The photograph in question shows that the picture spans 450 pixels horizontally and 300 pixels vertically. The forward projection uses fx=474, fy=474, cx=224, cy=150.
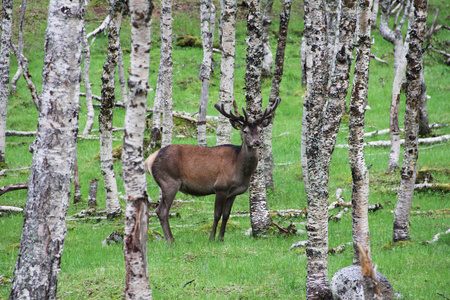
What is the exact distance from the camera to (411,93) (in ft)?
26.2

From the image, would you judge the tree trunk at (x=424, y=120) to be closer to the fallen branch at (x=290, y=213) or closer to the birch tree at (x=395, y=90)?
the birch tree at (x=395, y=90)

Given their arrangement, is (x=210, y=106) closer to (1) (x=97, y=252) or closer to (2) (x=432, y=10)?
(1) (x=97, y=252)

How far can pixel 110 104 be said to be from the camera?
35.8 feet

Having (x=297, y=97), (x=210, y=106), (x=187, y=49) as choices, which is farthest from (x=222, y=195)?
(x=187, y=49)

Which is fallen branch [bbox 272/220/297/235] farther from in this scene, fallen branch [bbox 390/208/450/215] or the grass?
fallen branch [bbox 390/208/450/215]

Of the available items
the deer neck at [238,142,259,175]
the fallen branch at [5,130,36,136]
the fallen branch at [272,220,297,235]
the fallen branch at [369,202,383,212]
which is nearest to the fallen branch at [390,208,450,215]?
the fallen branch at [369,202,383,212]

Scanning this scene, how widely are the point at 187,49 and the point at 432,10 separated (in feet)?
69.6

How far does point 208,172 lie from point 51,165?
17.5 feet

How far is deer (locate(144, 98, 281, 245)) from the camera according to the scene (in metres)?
9.43

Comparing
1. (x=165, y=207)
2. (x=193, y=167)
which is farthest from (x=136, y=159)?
Answer: (x=193, y=167)

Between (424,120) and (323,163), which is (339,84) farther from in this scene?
(424,120)

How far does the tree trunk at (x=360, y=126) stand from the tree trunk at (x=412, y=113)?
181 centimetres

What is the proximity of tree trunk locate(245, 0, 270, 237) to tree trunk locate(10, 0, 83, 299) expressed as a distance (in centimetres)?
468

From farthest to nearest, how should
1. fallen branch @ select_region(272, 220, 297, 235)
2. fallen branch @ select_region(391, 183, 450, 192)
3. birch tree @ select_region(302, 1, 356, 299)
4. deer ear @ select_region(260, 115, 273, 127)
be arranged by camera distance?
1. fallen branch @ select_region(391, 183, 450, 192)
2. fallen branch @ select_region(272, 220, 297, 235)
3. deer ear @ select_region(260, 115, 273, 127)
4. birch tree @ select_region(302, 1, 356, 299)
